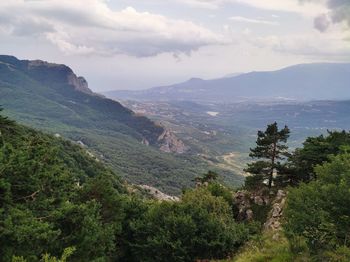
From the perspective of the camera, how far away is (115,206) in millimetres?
35344

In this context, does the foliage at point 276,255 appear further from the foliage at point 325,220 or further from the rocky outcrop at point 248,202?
the rocky outcrop at point 248,202

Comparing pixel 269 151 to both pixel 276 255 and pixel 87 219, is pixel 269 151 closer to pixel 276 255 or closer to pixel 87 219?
pixel 276 255

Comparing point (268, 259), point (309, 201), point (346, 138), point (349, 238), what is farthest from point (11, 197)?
point (346, 138)

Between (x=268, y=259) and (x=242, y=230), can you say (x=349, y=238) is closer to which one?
(x=268, y=259)

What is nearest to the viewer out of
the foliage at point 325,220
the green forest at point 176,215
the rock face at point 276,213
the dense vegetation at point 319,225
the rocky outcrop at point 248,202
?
the dense vegetation at point 319,225

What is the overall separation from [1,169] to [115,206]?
15922mm

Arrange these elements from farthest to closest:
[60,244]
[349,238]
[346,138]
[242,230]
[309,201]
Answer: [346,138] → [242,230] → [60,244] → [309,201] → [349,238]

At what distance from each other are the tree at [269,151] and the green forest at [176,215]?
0.41ft

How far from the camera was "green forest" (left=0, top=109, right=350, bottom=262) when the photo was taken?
18688 millimetres

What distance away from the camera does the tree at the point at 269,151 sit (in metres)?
46.8

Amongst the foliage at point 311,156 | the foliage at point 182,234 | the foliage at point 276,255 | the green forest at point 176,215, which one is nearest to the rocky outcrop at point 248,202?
the green forest at point 176,215

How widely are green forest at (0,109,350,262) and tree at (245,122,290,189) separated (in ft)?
0.41

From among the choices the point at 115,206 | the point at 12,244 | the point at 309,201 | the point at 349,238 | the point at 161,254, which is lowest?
the point at 161,254

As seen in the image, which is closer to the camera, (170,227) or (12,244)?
(12,244)
